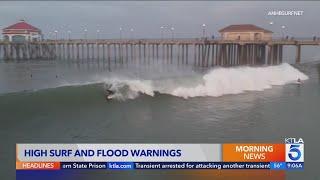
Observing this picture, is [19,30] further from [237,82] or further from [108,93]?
[237,82]

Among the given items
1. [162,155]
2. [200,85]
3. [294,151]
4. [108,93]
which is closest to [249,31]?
[200,85]

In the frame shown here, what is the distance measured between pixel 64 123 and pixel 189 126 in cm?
171

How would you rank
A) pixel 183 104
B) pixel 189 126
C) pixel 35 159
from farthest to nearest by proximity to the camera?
pixel 183 104
pixel 189 126
pixel 35 159

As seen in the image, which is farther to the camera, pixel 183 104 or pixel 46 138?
pixel 183 104

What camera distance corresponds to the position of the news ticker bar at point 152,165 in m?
3.85

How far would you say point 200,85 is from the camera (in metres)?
10.0

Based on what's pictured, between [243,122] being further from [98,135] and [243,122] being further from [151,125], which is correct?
[98,135]

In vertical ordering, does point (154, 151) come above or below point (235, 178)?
above

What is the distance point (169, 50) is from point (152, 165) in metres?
21.3

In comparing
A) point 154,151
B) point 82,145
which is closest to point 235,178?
point 154,151

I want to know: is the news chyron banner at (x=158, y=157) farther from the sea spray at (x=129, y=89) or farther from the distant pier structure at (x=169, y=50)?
the distant pier structure at (x=169, y=50)

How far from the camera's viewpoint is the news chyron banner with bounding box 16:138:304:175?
3.87 metres

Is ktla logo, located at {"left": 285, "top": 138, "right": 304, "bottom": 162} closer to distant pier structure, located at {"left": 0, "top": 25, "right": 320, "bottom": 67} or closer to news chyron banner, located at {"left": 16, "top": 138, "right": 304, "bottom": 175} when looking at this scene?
news chyron banner, located at {"left": 16, "top": 138, "right": 304, "bottom": 175}

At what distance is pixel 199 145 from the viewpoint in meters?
3.92
